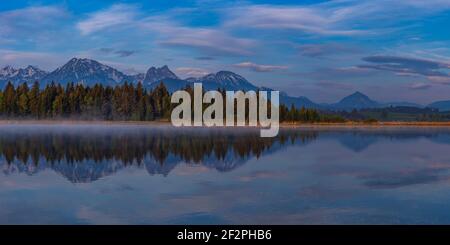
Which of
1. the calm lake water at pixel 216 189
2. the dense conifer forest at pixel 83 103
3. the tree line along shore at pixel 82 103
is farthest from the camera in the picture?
the dense conifer forest at pixel 83 103

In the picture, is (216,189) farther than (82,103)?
No

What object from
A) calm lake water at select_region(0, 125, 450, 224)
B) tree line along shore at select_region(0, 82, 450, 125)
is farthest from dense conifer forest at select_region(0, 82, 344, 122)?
calm lake water at select_region(0, 125, 450, 224)

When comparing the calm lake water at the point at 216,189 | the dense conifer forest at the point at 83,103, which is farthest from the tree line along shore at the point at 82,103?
the calm lake water at the point at 216,189

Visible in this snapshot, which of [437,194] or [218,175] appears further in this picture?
[218,175]

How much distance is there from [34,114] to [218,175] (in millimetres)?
130142

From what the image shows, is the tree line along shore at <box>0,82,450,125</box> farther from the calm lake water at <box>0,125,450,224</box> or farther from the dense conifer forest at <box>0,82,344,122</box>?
the calm lake water at <box>0,125,450,224</box>

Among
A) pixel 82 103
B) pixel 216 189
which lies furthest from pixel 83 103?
pixel 216 189

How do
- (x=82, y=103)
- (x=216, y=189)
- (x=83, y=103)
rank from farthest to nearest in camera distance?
(x=83, y=103), (x=82, y=103), (x=216, y=189)

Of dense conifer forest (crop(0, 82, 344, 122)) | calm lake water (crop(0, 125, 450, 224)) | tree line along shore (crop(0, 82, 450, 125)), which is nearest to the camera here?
calm lake water (crop(0, 125, 450, 224))

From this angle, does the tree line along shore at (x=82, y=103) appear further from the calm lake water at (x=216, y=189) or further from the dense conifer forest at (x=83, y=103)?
the calm lake water at (x=216, y=189)

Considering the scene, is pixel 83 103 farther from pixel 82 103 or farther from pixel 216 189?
pixel 216 189

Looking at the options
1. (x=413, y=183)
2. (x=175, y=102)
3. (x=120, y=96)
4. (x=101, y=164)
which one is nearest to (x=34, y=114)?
(x=120, y=96)

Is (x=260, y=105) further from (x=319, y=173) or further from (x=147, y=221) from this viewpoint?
(x=147, y=221)
